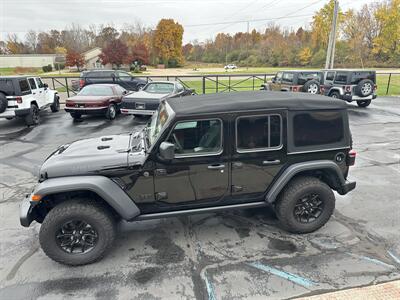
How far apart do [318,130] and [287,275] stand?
1.78 metres

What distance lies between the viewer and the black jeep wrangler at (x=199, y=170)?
309 centimetres

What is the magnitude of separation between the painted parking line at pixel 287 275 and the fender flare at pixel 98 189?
154 cm

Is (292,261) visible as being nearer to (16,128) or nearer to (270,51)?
(16,128)

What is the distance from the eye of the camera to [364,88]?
42.0 feet

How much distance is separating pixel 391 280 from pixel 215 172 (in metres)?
2.16

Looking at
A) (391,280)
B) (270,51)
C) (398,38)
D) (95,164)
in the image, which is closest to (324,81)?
(391,280)

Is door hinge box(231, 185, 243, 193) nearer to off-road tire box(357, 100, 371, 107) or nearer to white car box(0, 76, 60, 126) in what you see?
white car box(0, 76, 60, 126)

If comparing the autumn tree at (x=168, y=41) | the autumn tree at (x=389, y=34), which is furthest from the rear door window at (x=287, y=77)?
the autumn tree at (x=168, y=41)

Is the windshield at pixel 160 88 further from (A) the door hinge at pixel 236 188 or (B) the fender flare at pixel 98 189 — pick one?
(B) the fender flare at pixel 98 189

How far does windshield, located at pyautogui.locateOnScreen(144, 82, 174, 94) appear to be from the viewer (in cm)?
1125

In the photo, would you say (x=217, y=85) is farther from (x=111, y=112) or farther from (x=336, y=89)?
(x=111, y=112)

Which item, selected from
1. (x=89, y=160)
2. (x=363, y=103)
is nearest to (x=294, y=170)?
(x=89, y=160)

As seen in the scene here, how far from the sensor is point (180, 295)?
2748mm

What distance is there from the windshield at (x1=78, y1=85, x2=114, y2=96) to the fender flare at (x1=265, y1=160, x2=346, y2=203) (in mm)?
9718
